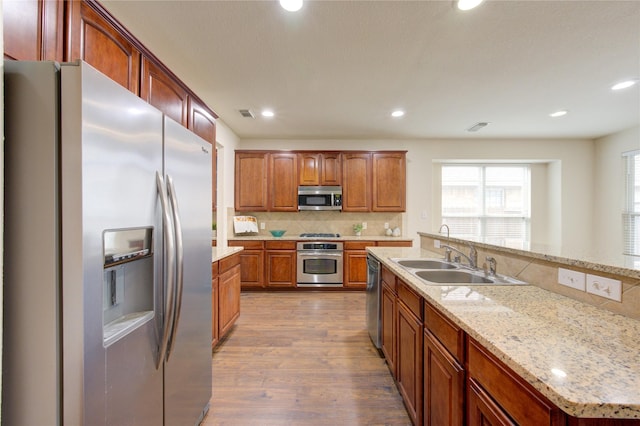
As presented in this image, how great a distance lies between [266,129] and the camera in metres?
4.42

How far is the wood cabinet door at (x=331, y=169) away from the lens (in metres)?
4.68

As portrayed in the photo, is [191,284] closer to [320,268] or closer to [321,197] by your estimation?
[320,268]

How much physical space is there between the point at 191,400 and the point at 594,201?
6.80 m

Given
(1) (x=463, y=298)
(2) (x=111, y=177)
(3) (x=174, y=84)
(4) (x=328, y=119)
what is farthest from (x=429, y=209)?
(2) (x=111, y=177)

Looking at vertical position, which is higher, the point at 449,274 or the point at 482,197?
the point at 482,197

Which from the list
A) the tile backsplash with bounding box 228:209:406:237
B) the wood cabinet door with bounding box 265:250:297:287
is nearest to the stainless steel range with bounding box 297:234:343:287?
the wood cabinet door with bounding box 265:250:297:287

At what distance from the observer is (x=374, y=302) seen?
2488 mm

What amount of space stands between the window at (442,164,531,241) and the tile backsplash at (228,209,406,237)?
4.37 ft

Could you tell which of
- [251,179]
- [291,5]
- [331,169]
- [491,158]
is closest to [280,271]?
Result: [251,179]

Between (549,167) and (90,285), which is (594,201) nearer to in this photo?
(549,167)

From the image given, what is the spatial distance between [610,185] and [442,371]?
5736 mm

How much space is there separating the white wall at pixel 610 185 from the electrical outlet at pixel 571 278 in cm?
450

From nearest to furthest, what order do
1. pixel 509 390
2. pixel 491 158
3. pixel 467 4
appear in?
pixel 509 390, pixel 467 4, pixel 491 158

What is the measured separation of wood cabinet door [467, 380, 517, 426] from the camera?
81 cm
